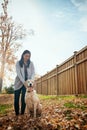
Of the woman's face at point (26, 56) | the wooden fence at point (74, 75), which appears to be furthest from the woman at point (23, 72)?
the wooden fence at point (74, 75)

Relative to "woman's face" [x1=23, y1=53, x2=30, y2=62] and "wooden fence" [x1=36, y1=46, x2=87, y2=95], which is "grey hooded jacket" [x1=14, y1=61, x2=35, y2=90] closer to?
"woman's face" [x1=23, y1=53, x2=30, y2=62]

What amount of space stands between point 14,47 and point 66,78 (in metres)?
10.0

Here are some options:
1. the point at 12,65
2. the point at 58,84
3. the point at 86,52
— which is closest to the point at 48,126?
the point at 86,52

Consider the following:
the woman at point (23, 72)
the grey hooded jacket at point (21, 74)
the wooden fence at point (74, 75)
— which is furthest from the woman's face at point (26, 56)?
the wooden fence at point (74, 75)

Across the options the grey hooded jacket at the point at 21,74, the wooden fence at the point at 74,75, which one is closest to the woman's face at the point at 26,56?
the grey hooded jacket at the point at 21,74

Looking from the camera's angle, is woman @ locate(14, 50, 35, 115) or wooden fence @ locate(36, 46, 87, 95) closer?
woman @ locate(14, 50, 35, 115)

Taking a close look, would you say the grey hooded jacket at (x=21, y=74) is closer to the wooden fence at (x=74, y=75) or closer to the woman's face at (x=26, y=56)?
the woman's face at (x=26, y=56)

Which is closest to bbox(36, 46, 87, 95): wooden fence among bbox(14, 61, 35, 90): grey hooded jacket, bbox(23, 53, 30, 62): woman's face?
bbox(14, 61, 35, 90): grey hooded jacket

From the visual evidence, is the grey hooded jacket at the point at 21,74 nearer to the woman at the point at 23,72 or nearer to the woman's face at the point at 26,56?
the woman at the point at 23,72

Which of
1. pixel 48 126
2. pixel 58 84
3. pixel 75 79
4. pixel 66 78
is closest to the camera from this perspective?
pixel 48 126

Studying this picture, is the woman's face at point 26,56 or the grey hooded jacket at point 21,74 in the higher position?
the woman's face at point 26,56

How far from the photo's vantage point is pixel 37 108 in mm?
5363

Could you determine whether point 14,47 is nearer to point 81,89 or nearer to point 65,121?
point 81,89

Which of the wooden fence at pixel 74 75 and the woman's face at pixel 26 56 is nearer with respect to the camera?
the woman's face at pixel 26 56
